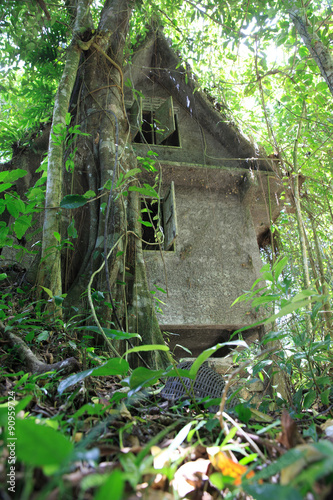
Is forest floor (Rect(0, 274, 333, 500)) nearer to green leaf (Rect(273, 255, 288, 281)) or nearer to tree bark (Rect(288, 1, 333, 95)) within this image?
green leaf (Rect(273, 255, 288, 281))

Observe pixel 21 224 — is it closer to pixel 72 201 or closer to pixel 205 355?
pixel 72 201

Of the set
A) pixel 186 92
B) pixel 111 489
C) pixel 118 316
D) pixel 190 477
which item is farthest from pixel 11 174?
pixel 186 92

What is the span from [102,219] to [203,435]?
2.60 m

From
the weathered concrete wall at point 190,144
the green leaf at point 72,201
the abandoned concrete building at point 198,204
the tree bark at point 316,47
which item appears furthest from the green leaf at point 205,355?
the weathered concrete wall at point 190,144

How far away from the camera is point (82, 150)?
399 centimetres

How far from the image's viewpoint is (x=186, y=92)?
687 cm

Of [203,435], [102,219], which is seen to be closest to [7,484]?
[203,435]

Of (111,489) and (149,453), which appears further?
(149,453)

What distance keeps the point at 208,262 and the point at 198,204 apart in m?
1.08

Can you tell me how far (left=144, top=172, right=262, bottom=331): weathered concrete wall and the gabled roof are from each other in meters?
0.72

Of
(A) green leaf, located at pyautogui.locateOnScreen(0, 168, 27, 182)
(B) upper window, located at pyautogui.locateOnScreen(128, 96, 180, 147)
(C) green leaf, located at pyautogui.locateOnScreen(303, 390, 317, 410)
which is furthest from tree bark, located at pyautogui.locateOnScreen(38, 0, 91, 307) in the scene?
(B) upper window, located at pyautogui.locateOnScreen(128, 96, 180, 147)

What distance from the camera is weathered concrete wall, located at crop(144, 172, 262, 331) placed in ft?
17.8

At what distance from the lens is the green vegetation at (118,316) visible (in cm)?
74

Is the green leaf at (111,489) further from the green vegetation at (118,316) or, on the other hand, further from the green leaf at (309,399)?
the green leaf at (309,399)
